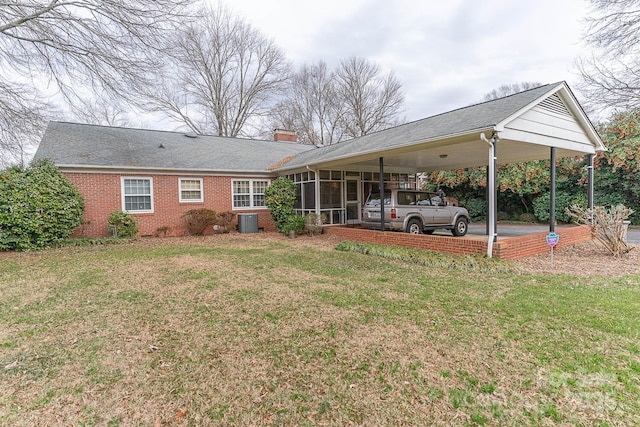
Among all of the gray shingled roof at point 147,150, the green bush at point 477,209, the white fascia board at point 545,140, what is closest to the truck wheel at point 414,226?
the white fascia board at point 545,140

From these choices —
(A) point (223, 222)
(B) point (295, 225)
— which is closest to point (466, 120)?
(B) point (295, 225)

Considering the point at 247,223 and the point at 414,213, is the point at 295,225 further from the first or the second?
the point at 414,213

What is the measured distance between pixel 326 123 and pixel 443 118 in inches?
792

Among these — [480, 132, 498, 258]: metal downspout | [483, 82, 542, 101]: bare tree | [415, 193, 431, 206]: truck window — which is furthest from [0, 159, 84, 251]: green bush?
[483, 82, 542, 101]: bare tree

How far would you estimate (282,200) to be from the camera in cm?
1241

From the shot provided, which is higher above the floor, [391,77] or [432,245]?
[391,77]

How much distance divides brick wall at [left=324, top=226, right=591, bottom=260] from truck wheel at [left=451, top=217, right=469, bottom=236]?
2035mm

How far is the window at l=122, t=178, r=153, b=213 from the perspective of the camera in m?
12.0

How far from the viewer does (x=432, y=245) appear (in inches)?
324

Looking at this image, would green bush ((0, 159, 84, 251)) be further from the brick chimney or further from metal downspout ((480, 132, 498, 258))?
the brick chimney

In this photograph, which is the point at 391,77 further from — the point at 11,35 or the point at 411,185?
the point at 11,35

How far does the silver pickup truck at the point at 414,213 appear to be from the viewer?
9.84 meters

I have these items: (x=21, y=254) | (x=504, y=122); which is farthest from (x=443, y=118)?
(x=21, y=254)

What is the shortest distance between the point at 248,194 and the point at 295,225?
155 inches
